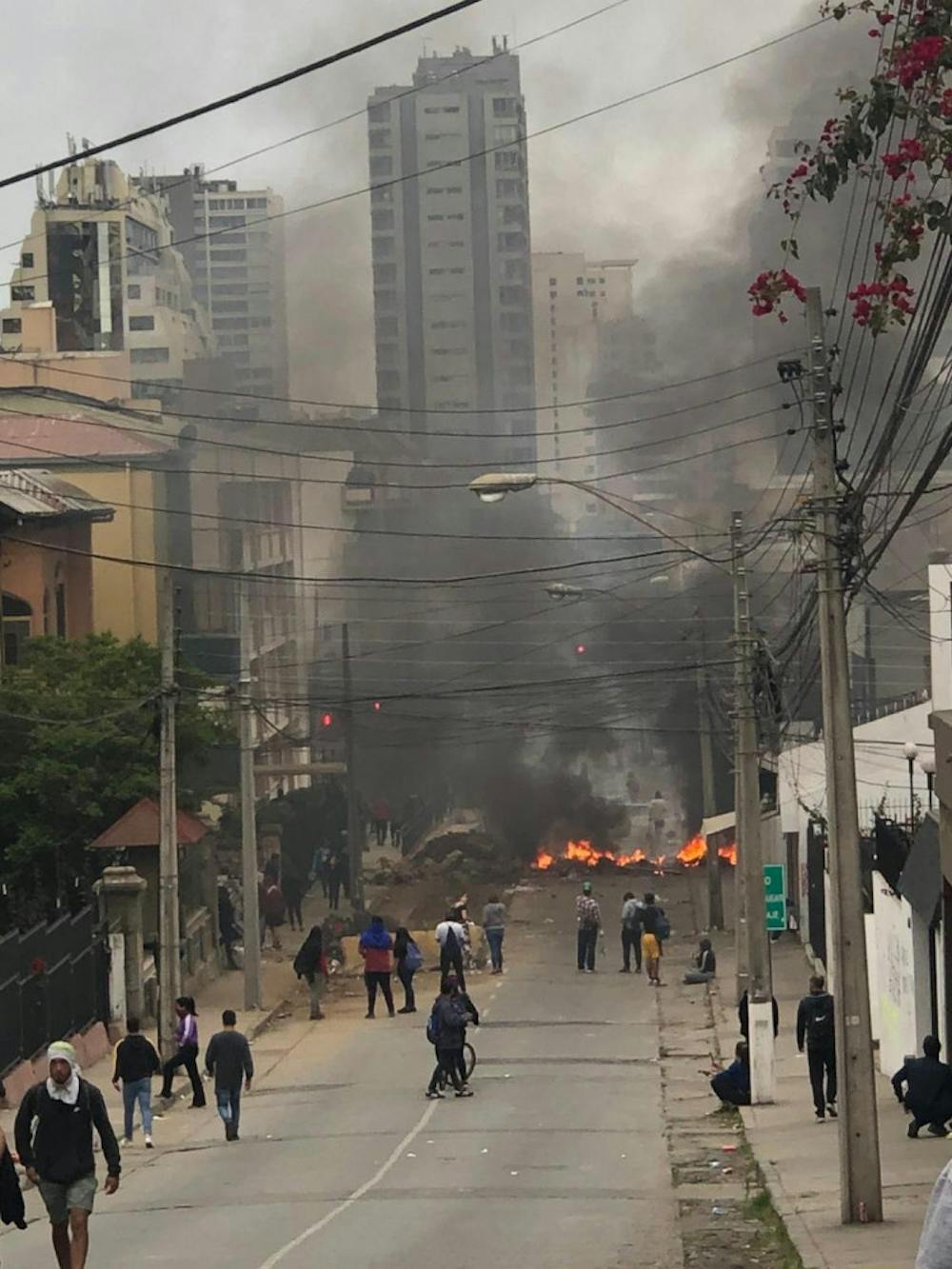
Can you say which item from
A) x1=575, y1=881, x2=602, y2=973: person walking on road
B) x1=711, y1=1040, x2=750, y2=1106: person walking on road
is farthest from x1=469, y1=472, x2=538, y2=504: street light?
x1=575, y1=881, x2=602, y2=973: person walking on road

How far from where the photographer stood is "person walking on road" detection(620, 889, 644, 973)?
35.4m

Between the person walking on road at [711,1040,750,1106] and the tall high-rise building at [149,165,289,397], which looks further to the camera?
the tall high-rise building at [149,165,289,397]

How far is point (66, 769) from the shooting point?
33.9 m

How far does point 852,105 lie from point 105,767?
93.3ft

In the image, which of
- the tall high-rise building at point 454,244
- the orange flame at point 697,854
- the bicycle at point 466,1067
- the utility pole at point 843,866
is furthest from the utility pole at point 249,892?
the tall high-rise building at point 454,244

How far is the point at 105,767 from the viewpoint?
1377 inches

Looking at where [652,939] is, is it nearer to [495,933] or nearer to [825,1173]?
[495,933]

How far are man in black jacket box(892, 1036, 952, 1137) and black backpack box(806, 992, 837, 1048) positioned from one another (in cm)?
157

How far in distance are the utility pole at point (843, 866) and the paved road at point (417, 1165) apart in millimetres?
1220

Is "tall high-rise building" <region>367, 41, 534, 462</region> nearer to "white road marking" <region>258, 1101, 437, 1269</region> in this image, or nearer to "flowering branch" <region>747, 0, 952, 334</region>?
"white road marking" <region>258, 1101, 437, 1269</region>

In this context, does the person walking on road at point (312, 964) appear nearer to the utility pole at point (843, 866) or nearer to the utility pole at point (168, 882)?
the utility pole at point (168, 882)

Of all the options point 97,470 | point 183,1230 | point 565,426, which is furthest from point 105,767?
point 565,426

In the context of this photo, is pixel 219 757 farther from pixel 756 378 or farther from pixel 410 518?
pixel 410 518

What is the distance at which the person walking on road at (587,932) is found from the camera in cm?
3525
